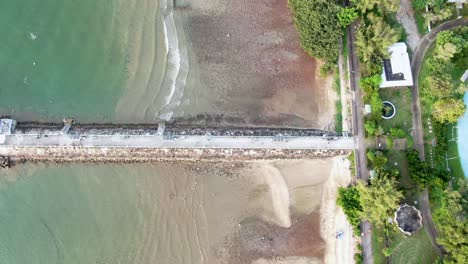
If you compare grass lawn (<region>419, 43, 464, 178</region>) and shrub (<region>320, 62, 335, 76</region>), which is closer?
grass lawn (<region>419, 43, 464, 178</region>)

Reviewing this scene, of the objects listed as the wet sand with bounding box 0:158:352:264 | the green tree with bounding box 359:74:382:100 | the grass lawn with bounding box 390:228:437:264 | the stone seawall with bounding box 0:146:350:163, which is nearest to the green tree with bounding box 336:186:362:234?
the wet sand with bounding box 0:158:352:264

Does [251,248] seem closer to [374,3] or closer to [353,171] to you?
[353,171]

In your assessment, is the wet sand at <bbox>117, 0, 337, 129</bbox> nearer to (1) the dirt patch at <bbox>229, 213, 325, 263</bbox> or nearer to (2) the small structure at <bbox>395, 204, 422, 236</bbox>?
(1) the dirt patch at <bbox>229, 213, 325, 263</bbox>

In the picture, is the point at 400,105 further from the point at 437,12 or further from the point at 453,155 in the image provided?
the point at 437,12

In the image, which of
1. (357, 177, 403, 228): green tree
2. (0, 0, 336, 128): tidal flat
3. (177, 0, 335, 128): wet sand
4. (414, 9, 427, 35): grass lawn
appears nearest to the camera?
(357, 177, 403, 228): green tree

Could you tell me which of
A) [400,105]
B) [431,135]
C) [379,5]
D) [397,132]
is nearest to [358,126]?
[397,132]

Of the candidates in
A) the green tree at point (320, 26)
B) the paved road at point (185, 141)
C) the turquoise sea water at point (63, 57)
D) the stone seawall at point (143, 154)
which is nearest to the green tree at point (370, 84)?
the green tree at point (320, 26)

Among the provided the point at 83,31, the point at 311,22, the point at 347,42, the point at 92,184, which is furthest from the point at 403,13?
the point at 92,184
